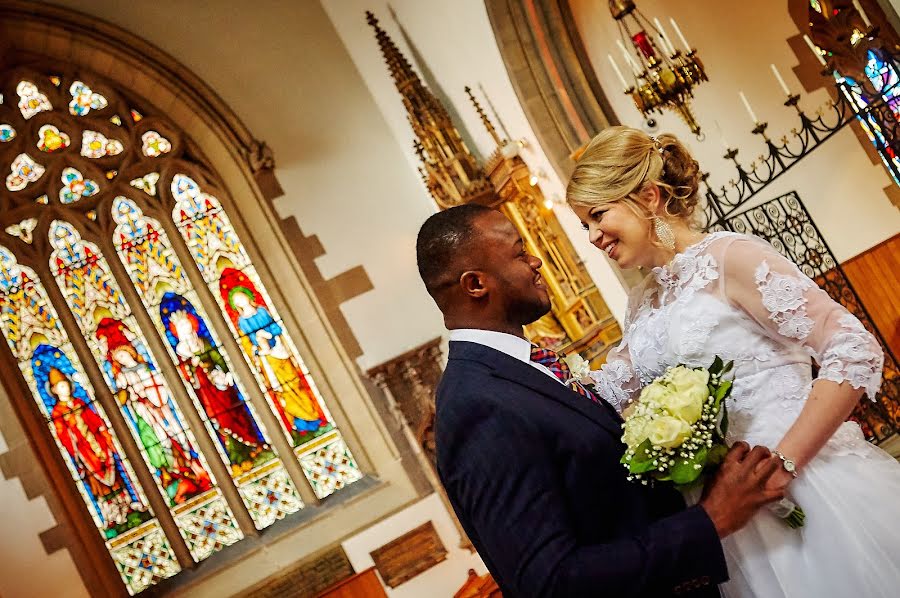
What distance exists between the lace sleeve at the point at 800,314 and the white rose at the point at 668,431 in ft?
1.07

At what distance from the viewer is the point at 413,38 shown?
633cm

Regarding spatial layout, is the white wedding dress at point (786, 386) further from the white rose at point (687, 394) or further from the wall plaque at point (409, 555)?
the wall plaque at point (409, 555)

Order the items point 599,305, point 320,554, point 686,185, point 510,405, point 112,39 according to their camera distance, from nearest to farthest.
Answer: point 510,405
point 686,185
point 599,305
point 320,554
point 112,39

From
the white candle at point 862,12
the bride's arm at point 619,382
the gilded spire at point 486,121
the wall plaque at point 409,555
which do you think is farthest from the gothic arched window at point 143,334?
the bride's arm at point 619,382

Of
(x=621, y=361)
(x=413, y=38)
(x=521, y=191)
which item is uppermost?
(x=413, y=38)

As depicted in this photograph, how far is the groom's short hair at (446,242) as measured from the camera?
1697 millimetres

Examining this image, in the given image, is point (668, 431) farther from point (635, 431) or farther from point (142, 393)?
point (142, 393)

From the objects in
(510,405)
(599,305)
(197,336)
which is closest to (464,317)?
(510,405)

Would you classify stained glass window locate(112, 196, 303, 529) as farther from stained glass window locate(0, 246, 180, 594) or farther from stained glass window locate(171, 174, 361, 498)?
stained glass window locate(0, 246, 180, 594)

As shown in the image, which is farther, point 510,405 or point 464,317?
point 464,317

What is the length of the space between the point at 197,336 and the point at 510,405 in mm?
5511

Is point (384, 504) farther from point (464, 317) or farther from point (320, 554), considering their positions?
point (464, 317)

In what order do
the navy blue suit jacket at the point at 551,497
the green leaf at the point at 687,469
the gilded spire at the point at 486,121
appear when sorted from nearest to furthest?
the navy blue suit jacket at the point at 551,497 → the green leaf at the point at 687,469 → the gilded spire at the point at 486,121

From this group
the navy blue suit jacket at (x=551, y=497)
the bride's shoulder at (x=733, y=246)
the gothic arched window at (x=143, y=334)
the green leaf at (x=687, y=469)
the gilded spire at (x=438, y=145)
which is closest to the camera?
the navy blue suit jacket at (x=551, y=497)
